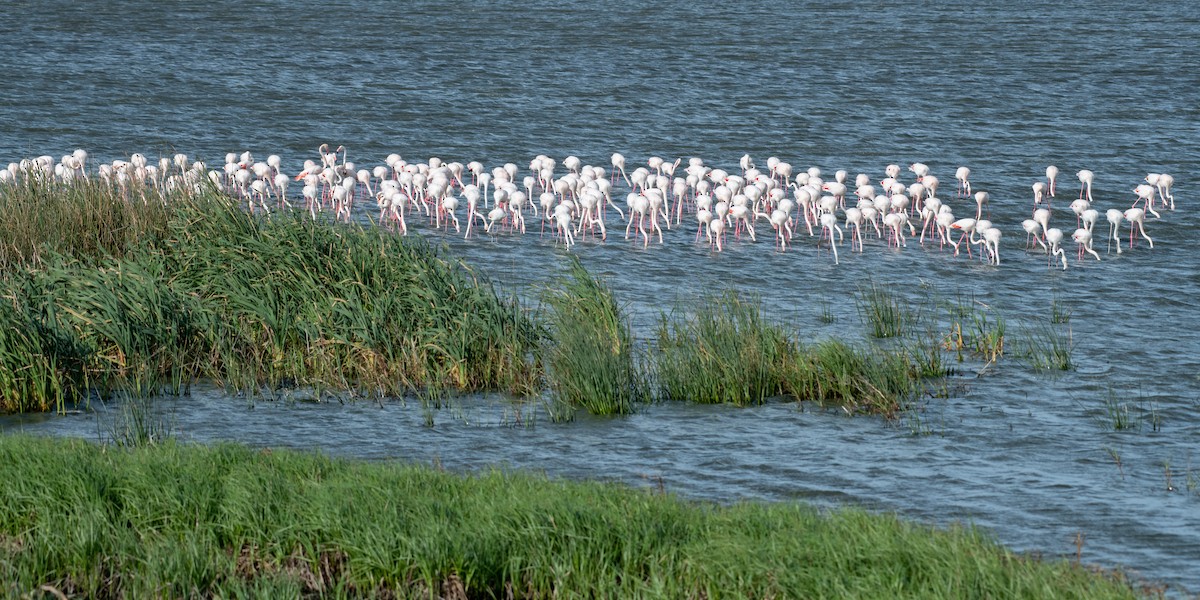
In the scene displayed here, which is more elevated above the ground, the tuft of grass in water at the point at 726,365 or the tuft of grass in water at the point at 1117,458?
the tuft of grass in water at the point at 726,365

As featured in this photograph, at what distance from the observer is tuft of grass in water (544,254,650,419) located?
1146 centimetres

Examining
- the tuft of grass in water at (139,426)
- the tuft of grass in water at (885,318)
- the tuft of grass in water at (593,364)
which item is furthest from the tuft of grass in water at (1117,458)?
the tuft of grass in water at (139,426)

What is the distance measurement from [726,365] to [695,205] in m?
10.6

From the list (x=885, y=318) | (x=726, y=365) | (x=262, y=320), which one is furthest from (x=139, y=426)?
(x=885, y=318)

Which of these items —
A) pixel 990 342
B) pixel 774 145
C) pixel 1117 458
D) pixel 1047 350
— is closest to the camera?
pixel 1117 458

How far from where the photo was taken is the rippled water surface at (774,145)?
34.4 ft

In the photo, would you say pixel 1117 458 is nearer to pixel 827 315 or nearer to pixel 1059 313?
pixel 827 315

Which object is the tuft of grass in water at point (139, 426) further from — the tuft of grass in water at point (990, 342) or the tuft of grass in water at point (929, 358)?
the tuft of grass in water at point (990, 342)

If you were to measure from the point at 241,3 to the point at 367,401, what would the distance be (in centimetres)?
3849

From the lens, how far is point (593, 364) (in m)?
11.5

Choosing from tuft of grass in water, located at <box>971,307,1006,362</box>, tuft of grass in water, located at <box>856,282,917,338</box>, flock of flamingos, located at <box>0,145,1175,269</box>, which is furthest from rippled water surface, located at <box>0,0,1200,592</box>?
flock of flamingos, located at <box>0,145,1175,269</box>

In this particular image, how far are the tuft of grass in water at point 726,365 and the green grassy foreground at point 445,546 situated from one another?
345cm

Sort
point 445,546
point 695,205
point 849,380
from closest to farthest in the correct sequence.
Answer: point 445,546 < point 849,380 < point 695,205

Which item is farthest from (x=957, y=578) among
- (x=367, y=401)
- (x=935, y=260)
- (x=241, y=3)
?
(x=241, y=3)
